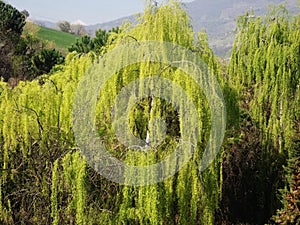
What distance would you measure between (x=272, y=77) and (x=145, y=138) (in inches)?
133

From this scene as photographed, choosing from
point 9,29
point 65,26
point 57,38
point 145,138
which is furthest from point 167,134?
point 65,26

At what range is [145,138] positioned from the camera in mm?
5559

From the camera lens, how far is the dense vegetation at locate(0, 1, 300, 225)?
5094mm

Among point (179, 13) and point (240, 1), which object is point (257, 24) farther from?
point (240, 1)

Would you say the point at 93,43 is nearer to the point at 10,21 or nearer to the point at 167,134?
the point at 167,134

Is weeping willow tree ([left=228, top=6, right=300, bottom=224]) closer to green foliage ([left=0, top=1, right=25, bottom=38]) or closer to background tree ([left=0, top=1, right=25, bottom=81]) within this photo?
background tree ([left=0, top=1, right=25, bottom=81])

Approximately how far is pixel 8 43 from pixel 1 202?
1456 centimetres

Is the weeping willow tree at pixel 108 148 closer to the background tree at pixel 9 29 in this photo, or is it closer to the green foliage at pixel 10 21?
the background tree at pixel 9 29

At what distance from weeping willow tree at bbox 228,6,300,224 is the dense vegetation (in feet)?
0.07

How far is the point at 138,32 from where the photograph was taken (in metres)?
5.87

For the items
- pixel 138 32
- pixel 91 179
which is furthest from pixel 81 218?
pixel 138 32

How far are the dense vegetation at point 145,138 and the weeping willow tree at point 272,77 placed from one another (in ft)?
0.07

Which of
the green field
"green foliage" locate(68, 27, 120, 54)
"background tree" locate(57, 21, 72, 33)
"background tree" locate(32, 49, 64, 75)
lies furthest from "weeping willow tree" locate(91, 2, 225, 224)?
"background tree" locate(57, 21, 72, 33)

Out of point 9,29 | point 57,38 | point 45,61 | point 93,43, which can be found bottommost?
point 45,61
